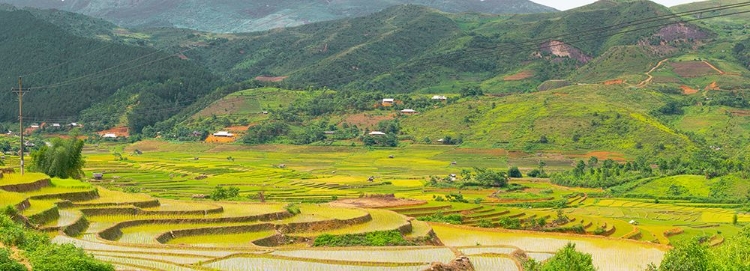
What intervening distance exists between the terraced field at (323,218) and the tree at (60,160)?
3522 mm

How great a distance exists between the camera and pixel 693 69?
135 m

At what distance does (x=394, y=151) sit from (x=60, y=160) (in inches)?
1842

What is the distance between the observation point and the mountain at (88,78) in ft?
431

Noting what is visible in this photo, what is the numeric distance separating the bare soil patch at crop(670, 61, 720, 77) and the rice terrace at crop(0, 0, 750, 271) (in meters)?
0.49

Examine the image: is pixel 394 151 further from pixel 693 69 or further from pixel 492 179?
pixel 693 69

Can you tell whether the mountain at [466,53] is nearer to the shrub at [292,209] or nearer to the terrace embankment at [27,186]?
the shrub at [292,209]

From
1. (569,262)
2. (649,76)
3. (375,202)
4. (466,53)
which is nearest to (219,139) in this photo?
(375,202)

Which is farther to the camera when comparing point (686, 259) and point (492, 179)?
point (492, 179)

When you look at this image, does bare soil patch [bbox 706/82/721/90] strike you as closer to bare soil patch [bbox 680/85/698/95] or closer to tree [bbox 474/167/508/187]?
bare soil patch [bbox 680/85/698/95]

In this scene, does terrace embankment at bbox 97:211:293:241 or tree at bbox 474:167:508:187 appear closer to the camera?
terrace embankment at bbox 97:211:293:241

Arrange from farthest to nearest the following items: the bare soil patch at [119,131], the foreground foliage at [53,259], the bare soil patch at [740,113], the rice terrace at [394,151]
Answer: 1. the bare soil patch at [119,131]
2. the bare soil patch at [740,113]
3. the rice terrace at [394,151]
4. the foreground foliage at [53,259]

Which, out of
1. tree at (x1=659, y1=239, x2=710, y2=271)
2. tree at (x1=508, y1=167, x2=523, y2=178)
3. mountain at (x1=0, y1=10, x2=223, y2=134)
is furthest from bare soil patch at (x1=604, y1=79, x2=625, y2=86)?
tree at (x1=659, y1=239, x2=710, y2=271)

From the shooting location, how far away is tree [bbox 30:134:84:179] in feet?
182

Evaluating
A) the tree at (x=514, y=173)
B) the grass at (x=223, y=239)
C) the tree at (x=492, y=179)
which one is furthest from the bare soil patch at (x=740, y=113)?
the grass at (x=223, y=239)
